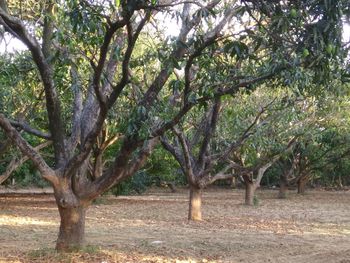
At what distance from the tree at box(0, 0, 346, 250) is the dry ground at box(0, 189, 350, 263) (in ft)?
3.69

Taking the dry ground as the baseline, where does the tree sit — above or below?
above

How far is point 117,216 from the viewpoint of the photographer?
17078mm

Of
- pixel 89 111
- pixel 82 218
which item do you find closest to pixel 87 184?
pixel 82 218

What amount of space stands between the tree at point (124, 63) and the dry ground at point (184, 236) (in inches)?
44.3

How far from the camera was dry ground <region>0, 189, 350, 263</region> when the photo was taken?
9.11m

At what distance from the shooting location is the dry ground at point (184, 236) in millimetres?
9109

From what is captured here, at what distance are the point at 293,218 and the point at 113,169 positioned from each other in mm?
9859

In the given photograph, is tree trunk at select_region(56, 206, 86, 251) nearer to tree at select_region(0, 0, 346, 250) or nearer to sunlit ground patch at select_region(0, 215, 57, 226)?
tree at select_region(0, 0, 346, 250)

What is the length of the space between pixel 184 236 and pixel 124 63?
590 cm

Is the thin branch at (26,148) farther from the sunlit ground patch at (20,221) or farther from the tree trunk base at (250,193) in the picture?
the tree trunk base at (250,193)

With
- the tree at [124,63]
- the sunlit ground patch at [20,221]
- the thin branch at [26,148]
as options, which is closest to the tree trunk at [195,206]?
the sunlit ground patch at [20,221]

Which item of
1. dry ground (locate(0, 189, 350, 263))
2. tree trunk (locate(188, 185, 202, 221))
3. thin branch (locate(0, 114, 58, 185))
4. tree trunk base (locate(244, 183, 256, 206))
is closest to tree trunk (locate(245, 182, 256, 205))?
tree trunk base (locate(244, 183, 256, 206))

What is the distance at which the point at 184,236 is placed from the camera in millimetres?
12047

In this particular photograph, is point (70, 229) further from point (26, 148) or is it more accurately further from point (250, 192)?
point (250, 192)
